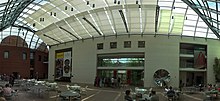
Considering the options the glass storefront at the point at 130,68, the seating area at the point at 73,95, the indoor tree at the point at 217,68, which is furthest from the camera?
the glass storefront at the point at 130,68

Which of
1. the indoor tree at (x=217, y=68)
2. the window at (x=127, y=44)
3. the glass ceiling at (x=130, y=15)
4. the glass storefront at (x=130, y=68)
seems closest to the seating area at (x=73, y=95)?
the glass ceiling at (x=130, y=15)

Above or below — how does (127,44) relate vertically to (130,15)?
below

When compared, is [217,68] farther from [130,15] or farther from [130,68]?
[130,15]

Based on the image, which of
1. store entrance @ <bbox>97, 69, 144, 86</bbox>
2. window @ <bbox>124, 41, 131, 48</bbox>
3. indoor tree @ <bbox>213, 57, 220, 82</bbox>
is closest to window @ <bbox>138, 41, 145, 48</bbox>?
window @ <bbox>124, 41, 131, 48</bbox>

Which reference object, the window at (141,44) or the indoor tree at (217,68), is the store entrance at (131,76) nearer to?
the window at (141,44)

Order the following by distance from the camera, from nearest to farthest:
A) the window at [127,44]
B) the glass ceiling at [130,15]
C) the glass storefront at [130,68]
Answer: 1. the glass ceiling at [130,15]
2. the glass storefront at [130,68]
3. the window at [127,44]

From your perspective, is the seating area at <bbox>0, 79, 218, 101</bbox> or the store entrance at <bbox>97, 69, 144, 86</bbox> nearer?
the seating area at <bbox>0, 79, 218, 101</bbox>

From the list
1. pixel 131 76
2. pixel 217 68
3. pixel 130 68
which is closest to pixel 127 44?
pixel 130 68

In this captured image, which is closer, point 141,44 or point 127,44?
point 141,44

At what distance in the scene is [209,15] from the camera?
A: 113 ft

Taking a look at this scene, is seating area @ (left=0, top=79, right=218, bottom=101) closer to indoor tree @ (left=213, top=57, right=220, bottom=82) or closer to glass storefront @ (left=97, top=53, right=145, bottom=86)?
glass storefront @ (left=97, top=53, right=145, bottom=86)

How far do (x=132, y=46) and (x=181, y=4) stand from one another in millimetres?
12317

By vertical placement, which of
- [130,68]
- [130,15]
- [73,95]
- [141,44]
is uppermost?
[130,15]

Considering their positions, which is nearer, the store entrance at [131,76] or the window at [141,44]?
the window at [141,44]
